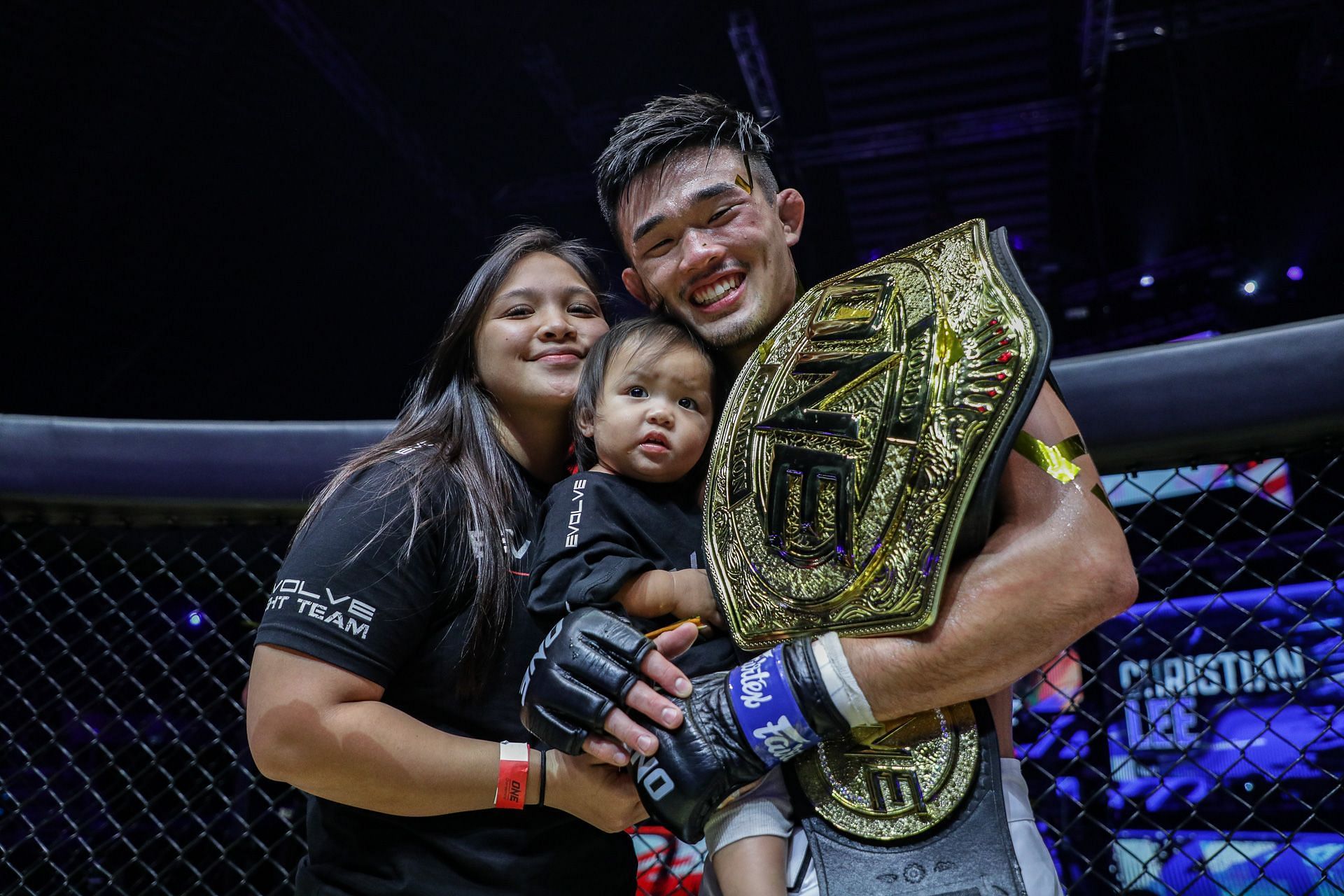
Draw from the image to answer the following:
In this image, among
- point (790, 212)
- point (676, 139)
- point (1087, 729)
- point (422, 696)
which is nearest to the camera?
point (422, 696)

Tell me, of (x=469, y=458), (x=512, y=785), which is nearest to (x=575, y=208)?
(x=469, y=458)

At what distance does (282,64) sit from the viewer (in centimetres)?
532

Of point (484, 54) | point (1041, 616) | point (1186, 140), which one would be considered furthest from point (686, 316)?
point (1186, 140)

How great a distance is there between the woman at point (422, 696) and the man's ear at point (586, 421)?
0.45 feet

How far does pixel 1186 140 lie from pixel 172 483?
579 centimetres

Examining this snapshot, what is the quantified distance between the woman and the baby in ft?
0.40

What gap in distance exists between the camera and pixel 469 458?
4.73ft

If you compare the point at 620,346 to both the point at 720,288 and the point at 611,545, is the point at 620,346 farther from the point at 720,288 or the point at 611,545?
the point at 611,545

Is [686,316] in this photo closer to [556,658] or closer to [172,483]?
[556,658]

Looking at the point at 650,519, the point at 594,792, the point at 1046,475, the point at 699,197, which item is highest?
the point at 699,197

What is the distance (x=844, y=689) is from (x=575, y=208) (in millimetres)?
5824

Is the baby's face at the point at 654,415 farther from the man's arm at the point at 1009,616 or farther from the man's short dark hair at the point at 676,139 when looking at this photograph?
the man's arm at the point at 1009,616

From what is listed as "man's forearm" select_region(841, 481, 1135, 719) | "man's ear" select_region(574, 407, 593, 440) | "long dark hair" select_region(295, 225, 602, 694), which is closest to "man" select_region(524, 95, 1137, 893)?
"man's forearm" select_region(841, 481, 1135, 719)

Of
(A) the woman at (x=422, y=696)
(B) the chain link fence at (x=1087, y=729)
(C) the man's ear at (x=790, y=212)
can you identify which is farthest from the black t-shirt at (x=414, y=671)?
(B) the chain link fence at (x=1087, y=729)
